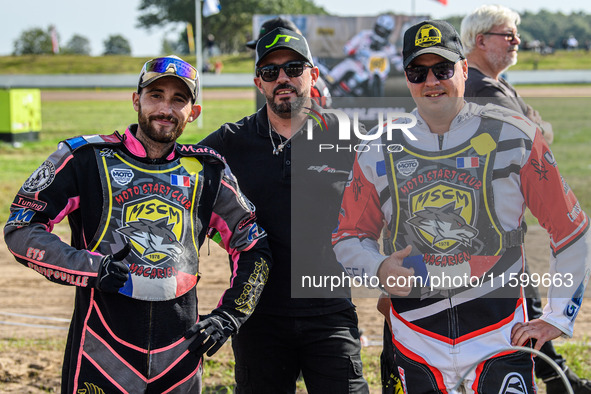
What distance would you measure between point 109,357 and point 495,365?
1.64 meters

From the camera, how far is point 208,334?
2965 mm

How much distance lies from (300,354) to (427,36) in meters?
1.77

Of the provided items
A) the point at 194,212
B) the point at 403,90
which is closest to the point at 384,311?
the point at 194,212

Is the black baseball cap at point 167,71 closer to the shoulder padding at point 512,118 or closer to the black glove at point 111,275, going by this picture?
the black glove at point 111,275

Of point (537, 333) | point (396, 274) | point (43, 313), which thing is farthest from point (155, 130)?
point (43, 313)

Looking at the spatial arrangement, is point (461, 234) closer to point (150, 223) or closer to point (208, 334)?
point (208, 334)

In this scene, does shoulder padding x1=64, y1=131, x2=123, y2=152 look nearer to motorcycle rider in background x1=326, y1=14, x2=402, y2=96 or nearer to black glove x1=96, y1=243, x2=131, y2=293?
Answer: black glove x1=96, y1=243, x2=131, y2=293

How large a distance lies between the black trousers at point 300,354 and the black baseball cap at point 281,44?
4.58 ft

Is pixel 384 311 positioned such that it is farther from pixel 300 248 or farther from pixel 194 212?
pixel 194 212

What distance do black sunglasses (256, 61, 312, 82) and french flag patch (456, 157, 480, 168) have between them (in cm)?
112

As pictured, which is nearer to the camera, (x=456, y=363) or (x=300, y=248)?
(x=456, y=363)

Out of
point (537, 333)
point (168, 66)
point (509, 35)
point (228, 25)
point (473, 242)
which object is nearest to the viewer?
point (537, 333)

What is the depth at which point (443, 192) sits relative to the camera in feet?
9.41

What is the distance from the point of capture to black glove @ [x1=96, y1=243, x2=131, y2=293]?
2.77 m
